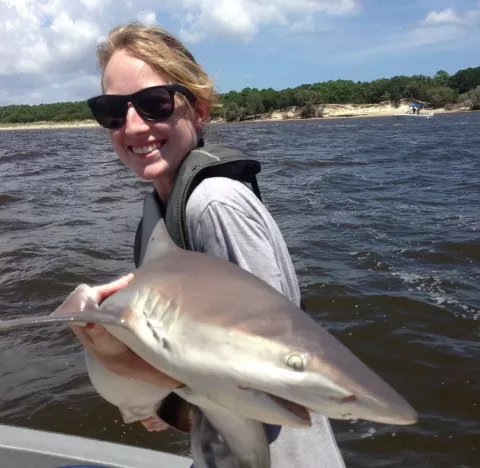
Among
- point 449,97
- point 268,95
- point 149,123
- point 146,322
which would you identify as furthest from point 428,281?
point 268,95

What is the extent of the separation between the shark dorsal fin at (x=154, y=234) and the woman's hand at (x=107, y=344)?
180mm

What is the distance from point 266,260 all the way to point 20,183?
18.3 meters

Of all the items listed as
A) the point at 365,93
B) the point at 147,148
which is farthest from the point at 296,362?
the point at 365,93

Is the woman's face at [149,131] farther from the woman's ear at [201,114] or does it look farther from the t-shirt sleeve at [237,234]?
the t-shirt sleeve at [237,234]

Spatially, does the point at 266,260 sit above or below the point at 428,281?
above

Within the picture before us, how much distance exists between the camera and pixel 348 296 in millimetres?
7828

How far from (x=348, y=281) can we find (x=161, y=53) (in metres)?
6.32

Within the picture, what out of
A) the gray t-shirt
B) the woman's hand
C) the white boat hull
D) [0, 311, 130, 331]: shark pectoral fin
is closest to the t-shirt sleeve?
the gray t-shirt

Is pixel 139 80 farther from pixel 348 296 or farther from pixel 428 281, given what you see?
pixel 428 281

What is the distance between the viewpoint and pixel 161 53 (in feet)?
8.38

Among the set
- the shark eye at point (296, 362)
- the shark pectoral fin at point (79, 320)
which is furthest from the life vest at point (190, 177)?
the shark eye at point (296, 362)

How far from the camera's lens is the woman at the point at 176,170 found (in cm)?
200

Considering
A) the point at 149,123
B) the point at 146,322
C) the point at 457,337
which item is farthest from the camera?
the point at 457,337

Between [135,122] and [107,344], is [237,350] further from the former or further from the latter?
[135,122]
